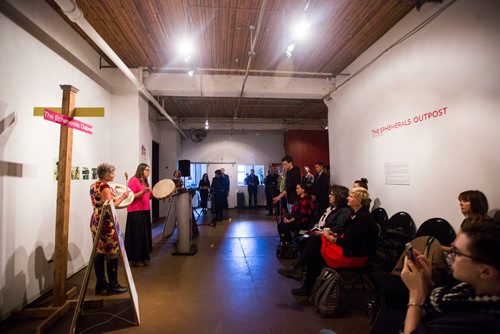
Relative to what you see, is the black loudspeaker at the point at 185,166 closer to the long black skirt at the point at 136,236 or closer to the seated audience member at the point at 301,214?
the long black skirt at the point at 136,236

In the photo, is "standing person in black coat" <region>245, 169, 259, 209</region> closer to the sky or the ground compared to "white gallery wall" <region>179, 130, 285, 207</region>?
closer to the ground

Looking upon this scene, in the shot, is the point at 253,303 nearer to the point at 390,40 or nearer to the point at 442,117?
the point at 442,117

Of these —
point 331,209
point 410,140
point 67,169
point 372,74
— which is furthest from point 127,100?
point 410,140

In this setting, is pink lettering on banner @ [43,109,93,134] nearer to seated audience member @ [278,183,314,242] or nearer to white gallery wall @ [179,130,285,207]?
seated audience member @ [278,183,314,242]

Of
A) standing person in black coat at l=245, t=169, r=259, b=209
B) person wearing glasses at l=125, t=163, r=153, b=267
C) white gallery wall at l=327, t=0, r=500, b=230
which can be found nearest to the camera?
white gallery wall at l=327, t=0, r=500, b=230

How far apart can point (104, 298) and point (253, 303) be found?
1773 millimetres

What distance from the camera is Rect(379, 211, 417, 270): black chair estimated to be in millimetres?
3564

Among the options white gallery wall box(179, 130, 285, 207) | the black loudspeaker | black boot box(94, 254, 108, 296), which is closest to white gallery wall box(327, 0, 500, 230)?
black boot box(94, 254, 108, 296)

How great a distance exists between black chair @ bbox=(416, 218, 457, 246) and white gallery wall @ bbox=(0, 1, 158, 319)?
4878 millimetres

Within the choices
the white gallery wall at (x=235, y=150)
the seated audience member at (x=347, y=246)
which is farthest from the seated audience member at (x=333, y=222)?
→ the white gallery wall at (x=235, y=150)

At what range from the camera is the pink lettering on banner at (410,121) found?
11.2 ft

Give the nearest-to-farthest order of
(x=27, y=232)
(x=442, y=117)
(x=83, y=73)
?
(x=27, y=232) < (x=442, y=117) < (x=83, y=73)

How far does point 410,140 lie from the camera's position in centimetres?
393

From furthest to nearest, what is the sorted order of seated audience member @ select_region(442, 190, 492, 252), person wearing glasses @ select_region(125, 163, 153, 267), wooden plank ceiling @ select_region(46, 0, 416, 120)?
person wearing glasses @ select_region(125, 163, 153, 267) → wooden plank ceiling @ select_region(46, 0, 416, 120) → seated audience member @ select_region(442, 190, 492, 252)
